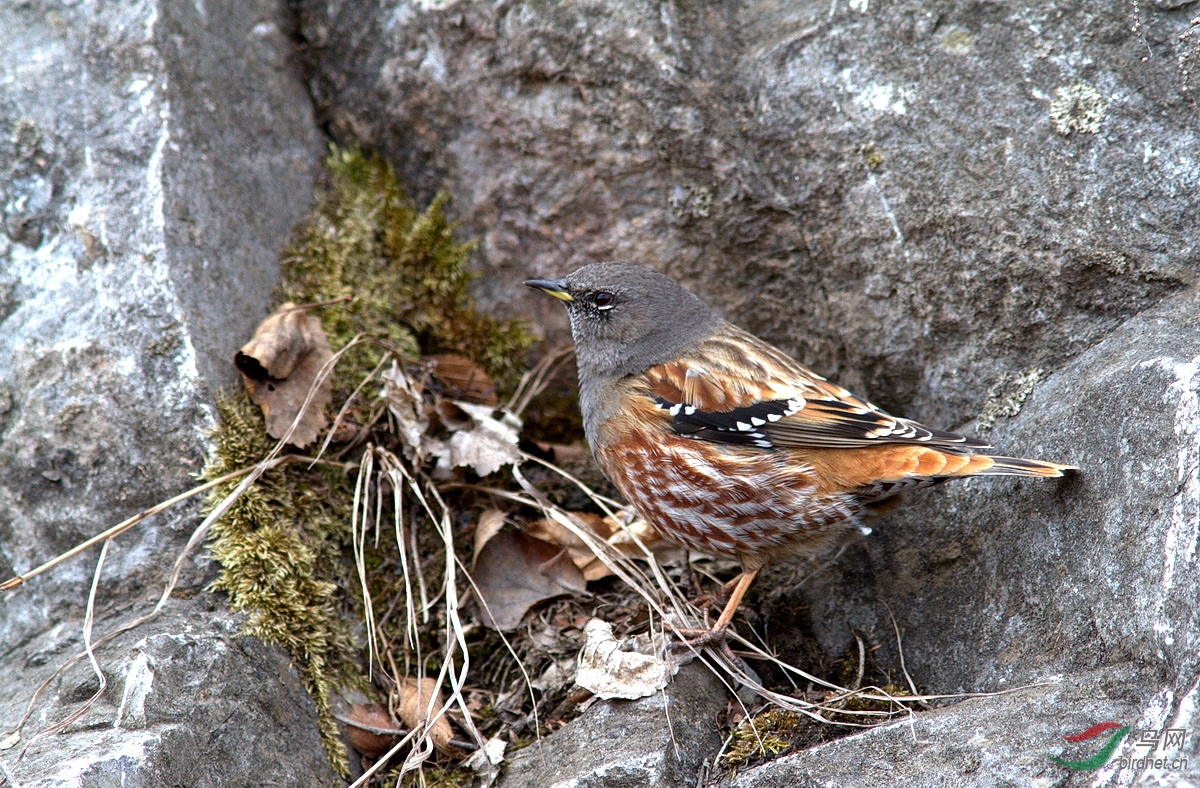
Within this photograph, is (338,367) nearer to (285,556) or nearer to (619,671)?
(285,556)

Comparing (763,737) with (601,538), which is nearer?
(763,737)

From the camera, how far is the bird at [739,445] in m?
3.74

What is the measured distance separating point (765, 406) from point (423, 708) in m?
1.95

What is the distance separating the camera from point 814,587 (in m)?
4.29

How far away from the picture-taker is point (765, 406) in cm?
396

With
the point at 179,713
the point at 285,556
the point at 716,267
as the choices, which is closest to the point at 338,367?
the point at 285,556

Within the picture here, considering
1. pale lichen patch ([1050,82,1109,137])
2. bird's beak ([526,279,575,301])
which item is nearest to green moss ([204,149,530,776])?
bird's beak ([526,279,575,301])

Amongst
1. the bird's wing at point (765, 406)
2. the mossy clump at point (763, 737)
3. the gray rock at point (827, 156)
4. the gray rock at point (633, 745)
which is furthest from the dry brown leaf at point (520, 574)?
the gray rock at point (827, 156)

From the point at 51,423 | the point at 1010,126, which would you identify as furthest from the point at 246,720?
the point at 1010,126

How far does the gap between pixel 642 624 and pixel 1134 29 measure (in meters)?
3.30

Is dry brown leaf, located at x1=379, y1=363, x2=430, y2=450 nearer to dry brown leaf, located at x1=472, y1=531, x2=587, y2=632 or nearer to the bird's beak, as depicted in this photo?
dry brown leaf, located at x1=472, y1=531, x2=587, y2=632

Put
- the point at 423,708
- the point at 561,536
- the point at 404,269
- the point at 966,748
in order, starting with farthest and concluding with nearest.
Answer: the point at 404,269 → the point at 561,536 → the point at 423,708 → the point at 966,748

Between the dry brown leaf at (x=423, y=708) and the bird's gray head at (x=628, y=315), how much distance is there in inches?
66.8

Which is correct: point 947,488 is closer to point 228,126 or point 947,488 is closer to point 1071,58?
point 1071,58
